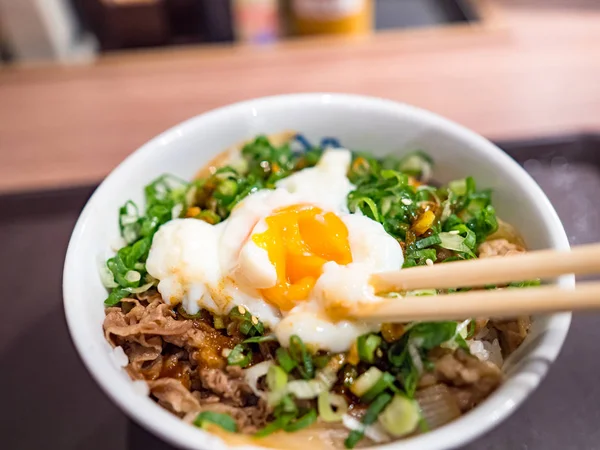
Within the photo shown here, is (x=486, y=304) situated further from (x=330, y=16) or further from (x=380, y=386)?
(x=330, y=16)

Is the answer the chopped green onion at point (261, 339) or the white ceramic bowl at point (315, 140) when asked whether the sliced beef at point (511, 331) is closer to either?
the white ceramic bowl at point (315, 140)

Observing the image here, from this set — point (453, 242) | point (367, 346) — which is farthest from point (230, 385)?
point (453, 242)

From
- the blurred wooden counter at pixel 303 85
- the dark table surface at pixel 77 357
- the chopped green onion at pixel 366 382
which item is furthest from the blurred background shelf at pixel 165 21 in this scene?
the chopped green onion at pixel 366 382

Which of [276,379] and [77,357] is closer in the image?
[276,379]

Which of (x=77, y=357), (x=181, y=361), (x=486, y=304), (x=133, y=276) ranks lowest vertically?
(x=77, y=357)

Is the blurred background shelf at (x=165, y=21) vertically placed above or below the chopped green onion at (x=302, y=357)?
above

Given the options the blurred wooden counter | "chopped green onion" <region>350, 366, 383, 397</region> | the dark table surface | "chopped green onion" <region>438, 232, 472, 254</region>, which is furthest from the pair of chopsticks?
the blurred wooden counter
